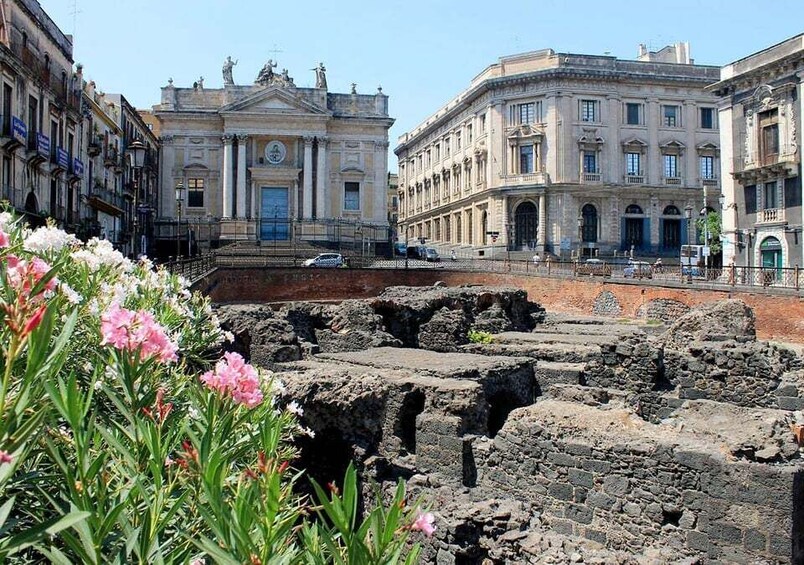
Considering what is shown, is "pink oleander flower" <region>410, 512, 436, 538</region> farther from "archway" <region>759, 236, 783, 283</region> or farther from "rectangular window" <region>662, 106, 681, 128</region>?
"rectangular window" <region>662, 106, 681, 128</region>

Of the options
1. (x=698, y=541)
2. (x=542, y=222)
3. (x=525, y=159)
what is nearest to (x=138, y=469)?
(x=698, y=541)

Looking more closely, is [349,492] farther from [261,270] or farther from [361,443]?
[261,270]

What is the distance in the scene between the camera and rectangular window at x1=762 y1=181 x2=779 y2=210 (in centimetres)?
3366

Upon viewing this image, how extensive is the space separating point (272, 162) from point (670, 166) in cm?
2874

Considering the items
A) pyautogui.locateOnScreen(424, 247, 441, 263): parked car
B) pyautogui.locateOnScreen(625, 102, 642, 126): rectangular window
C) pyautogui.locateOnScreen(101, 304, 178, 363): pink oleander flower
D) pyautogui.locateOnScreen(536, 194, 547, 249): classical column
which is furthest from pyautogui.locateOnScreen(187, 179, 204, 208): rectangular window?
pyautogui.locateOnScreen(101, 304, 178, 363): pink oleander flower

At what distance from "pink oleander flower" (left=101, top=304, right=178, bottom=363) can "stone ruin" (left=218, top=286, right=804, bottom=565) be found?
1547 millimetres

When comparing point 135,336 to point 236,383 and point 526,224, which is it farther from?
point 526,224

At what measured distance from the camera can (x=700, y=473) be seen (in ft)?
24.2

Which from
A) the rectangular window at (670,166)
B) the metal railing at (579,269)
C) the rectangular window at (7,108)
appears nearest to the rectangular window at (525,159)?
the rectangular window at (670,166)

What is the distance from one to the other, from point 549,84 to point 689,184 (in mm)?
12805

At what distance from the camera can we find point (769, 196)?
34.1 metres

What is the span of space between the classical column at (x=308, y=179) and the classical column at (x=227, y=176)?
195 inches

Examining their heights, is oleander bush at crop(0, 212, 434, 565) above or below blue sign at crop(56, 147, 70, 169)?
below

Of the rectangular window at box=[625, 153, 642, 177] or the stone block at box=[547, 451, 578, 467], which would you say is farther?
the rectangular window at box=[625, 153, 642, 177]
